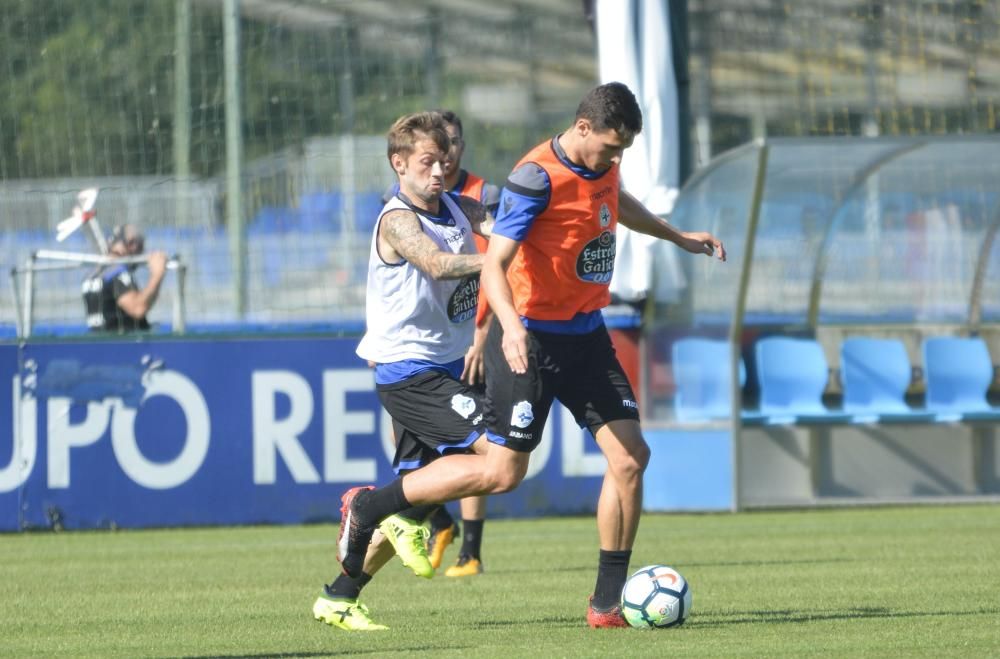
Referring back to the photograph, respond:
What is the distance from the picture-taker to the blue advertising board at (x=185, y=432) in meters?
13.3

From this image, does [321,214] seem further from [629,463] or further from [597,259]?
[629,463]

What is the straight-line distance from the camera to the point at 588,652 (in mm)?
6387

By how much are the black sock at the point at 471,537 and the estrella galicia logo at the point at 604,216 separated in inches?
119

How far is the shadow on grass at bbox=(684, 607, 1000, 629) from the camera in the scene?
23.9ft

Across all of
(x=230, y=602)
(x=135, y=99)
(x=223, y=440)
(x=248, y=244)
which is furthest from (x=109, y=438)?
(x=230, y=602)

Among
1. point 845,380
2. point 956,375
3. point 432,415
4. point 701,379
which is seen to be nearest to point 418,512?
point 432,415

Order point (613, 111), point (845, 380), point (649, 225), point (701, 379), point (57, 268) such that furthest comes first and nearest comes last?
point (845, 380) < point (701, 379) < point (57, 268) < point (649, 225) < point (613, 111)

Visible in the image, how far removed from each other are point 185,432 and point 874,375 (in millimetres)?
5543

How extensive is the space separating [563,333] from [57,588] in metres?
3.75

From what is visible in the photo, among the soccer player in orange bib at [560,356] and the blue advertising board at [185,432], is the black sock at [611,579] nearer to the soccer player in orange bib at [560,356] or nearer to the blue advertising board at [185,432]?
the soccer player in orange bib at [560,356]

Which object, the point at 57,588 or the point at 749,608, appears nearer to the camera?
the point at 749,608

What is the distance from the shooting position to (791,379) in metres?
14.5

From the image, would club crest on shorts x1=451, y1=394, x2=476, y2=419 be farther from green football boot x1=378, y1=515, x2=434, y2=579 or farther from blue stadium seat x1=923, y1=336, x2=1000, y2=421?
blue stadium seat x1=923, y1=336, x2=1000, y2=421

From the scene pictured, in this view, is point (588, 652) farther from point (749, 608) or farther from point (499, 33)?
point (499, 33)
